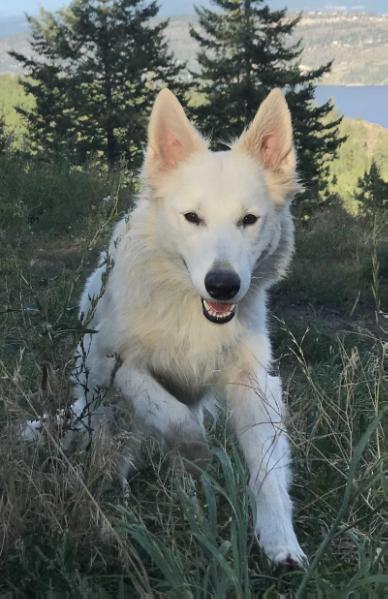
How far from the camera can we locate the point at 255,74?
1407 inches

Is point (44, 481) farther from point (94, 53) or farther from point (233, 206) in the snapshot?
point (94, 53)

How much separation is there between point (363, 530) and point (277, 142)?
212 centimetres

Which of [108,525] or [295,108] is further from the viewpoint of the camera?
[295,108]

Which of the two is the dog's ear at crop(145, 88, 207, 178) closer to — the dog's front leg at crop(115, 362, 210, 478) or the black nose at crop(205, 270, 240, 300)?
the black nose at crop(205, 270, 240, 300)

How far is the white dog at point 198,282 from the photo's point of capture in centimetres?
317

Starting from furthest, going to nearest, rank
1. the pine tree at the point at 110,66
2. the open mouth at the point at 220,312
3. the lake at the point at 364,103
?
the lake at the point at 364,103 → the pine tree at the point at 110,66 → the open mouth at the point at 220,312

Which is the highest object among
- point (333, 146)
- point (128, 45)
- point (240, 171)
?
point (128, 45)

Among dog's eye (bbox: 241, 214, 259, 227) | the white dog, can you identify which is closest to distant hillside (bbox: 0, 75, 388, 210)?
the white dog

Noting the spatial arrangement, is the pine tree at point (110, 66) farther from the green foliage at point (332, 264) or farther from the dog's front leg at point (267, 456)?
the dog's front leg at point (267, 456)

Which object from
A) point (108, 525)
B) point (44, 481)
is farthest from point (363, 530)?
point (44, 481)

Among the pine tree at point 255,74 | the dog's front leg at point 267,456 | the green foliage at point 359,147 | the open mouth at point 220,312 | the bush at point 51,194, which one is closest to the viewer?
the dog's front leg at point 267,456

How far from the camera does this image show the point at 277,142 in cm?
376

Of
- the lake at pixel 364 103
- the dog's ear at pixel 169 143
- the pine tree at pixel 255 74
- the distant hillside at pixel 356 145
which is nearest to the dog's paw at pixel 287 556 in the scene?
the dog's ear at pixel 169 143

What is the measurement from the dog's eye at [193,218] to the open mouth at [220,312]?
396 mm
